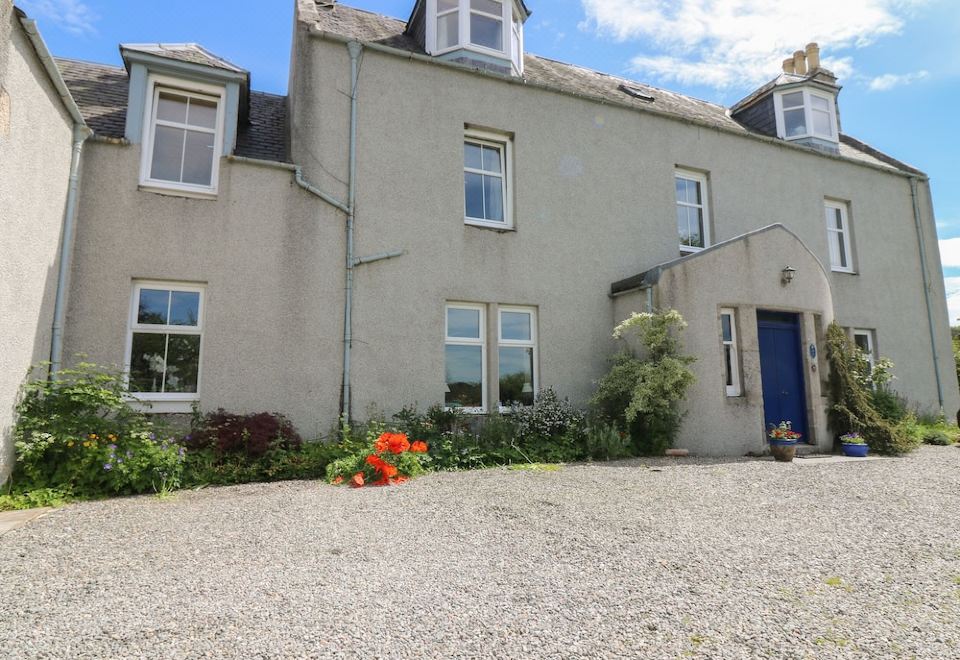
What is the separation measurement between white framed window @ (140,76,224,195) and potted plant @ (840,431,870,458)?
1124 cm

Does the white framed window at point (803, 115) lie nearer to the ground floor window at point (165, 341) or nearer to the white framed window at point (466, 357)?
the white framed window at point (466, 357)

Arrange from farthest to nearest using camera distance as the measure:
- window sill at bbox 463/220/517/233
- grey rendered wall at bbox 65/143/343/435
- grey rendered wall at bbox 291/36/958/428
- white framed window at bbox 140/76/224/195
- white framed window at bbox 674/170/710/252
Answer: white framed window at bbox 674/170/710/252
window sill at bbox 463/220/517/233
grey rendered wall at bbox 291/36/958/428
white framed window at bbox 140/76/224/195
grey rendered wall at bbox 65/143/343/435

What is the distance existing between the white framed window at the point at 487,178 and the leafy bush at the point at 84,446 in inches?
236

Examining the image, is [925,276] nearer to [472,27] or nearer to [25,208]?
[472,27]

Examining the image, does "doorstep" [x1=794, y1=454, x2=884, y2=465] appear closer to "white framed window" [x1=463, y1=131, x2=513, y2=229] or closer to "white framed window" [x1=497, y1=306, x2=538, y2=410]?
"white framed window" [x1=497, y1=306, x2=538, y2=410]

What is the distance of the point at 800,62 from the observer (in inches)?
620

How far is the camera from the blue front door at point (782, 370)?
9.79 m

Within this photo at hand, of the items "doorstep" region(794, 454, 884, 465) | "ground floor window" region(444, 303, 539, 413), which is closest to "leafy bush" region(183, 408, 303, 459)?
"ground floor window" region(444, 303, 539, 413)

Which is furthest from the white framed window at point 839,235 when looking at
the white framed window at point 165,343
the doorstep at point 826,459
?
the white framed window at point 165,343

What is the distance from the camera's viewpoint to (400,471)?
6.81 meters

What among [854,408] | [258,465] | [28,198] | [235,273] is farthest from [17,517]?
[854,408]

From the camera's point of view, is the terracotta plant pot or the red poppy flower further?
the terracotta plant pot

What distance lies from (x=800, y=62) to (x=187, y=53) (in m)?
16.4

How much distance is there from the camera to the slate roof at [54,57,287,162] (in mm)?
8367
